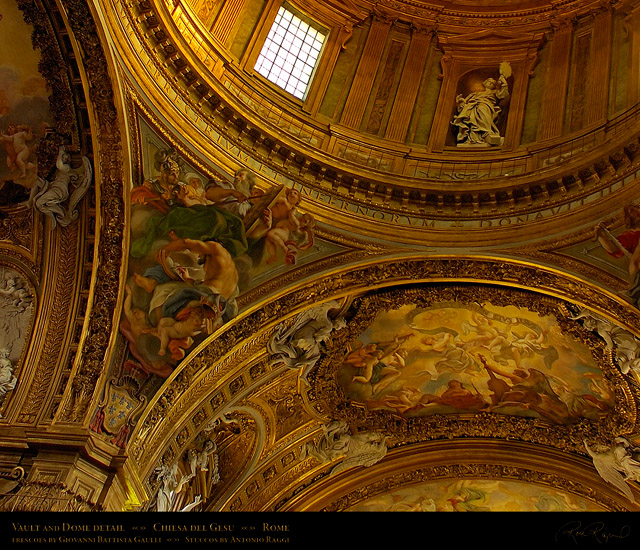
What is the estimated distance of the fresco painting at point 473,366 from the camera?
15.0 meters

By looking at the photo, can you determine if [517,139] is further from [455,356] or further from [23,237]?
[23,237]

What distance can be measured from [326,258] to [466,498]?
6.53 m

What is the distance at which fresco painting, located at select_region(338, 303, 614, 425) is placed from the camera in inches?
592


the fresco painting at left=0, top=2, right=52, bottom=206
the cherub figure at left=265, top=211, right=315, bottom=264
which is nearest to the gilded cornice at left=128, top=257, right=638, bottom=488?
the cherub figure at left=265, top=211, right=315, bottom=264

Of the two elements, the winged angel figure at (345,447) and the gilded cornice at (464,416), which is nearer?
the gilded cornice at (464,416)

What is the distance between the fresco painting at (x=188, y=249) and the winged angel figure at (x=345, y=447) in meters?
3.96

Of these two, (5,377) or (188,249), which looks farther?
(188,249)

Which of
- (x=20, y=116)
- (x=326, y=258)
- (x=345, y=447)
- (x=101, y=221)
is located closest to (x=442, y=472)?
(x=345, y=447)

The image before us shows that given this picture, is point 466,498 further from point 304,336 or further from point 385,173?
point 385,173

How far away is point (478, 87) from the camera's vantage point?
17.2 meters

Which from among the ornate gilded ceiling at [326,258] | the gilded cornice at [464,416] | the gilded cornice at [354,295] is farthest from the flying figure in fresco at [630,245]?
the gilded cornice at [464,416]

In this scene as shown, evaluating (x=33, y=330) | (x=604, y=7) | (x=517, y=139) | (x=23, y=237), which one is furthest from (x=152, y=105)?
(x=604, y=7)

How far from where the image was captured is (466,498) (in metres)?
17.7

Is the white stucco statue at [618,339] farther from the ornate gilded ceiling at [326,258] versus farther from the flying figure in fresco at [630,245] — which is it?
the flying figure in fresco at [630,245]
